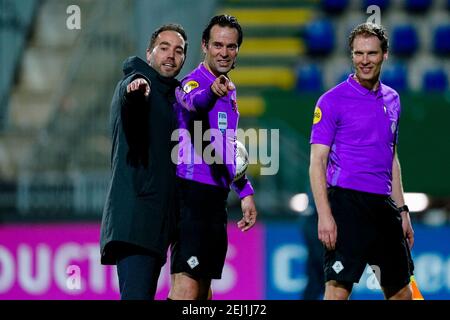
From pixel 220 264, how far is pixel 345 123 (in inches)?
38.7

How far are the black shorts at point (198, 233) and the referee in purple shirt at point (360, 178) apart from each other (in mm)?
558

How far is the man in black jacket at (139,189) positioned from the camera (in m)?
5.69

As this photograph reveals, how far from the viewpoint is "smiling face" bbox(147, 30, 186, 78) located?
19.3ft

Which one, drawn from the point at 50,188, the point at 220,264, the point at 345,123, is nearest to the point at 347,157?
the point at 345,123

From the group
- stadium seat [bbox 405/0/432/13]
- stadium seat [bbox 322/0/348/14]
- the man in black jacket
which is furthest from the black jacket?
stadium seat [bbox 405/0/432/13]

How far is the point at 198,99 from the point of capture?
577 centimetres

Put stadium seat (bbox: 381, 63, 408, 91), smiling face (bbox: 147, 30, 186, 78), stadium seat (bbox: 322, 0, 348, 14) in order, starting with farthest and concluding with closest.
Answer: stadium seat (bbox: 322, 0, 348, 14), stadium seat (bbox: 381, 63, 408, 91), smiling face (bbox: 147, 30, 186, 78)

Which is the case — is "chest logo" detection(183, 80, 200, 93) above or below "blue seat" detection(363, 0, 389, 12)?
below

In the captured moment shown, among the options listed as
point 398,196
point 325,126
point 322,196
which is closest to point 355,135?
point 325,126

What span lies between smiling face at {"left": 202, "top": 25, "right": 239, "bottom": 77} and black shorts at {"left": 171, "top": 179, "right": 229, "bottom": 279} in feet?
2.04

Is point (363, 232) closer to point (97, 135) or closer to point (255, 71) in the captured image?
point (97, 135)

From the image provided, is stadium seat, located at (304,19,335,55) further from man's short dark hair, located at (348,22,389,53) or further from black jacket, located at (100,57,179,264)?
black jacket, located at (100,57,179,264)

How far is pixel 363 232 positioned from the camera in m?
6.06
